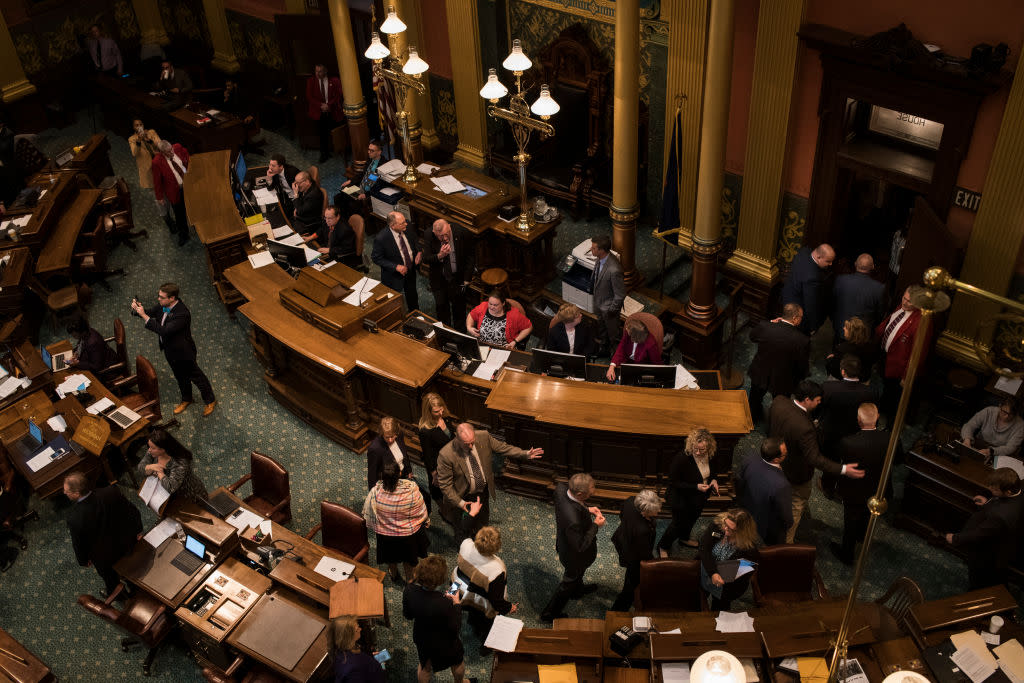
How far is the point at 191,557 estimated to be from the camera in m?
6.62

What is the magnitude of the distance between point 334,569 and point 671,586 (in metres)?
2.41

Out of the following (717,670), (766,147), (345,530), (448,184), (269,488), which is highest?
(717,670)

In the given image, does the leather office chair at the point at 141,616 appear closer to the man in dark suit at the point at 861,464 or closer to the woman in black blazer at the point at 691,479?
the woman in black blazer at the point at 691,479

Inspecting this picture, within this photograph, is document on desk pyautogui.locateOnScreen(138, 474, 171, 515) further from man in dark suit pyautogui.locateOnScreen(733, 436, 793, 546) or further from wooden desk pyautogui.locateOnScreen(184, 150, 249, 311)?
man in dark suit pyautogui.locateOnScreen(733, 436, 793, 546)

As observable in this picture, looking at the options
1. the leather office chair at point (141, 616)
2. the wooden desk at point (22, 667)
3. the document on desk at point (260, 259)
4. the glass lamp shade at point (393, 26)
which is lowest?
the leather office chair at point (141, 616)

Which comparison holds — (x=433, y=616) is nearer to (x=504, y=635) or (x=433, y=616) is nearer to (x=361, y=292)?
(x=504, y=635)

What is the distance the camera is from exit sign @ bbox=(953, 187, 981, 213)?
24.7 ft

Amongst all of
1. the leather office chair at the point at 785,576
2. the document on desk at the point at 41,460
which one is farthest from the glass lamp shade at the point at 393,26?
the leather office chair at the point at 785,576

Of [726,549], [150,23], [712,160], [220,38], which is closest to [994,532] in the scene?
[726,549]

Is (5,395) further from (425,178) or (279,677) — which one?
(425,178)

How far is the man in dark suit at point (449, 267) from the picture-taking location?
8938mm

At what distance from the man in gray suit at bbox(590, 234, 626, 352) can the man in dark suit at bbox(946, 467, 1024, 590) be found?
3415mm

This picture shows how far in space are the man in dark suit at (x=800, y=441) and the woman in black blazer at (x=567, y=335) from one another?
1.77 meters

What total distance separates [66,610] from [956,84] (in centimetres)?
830
